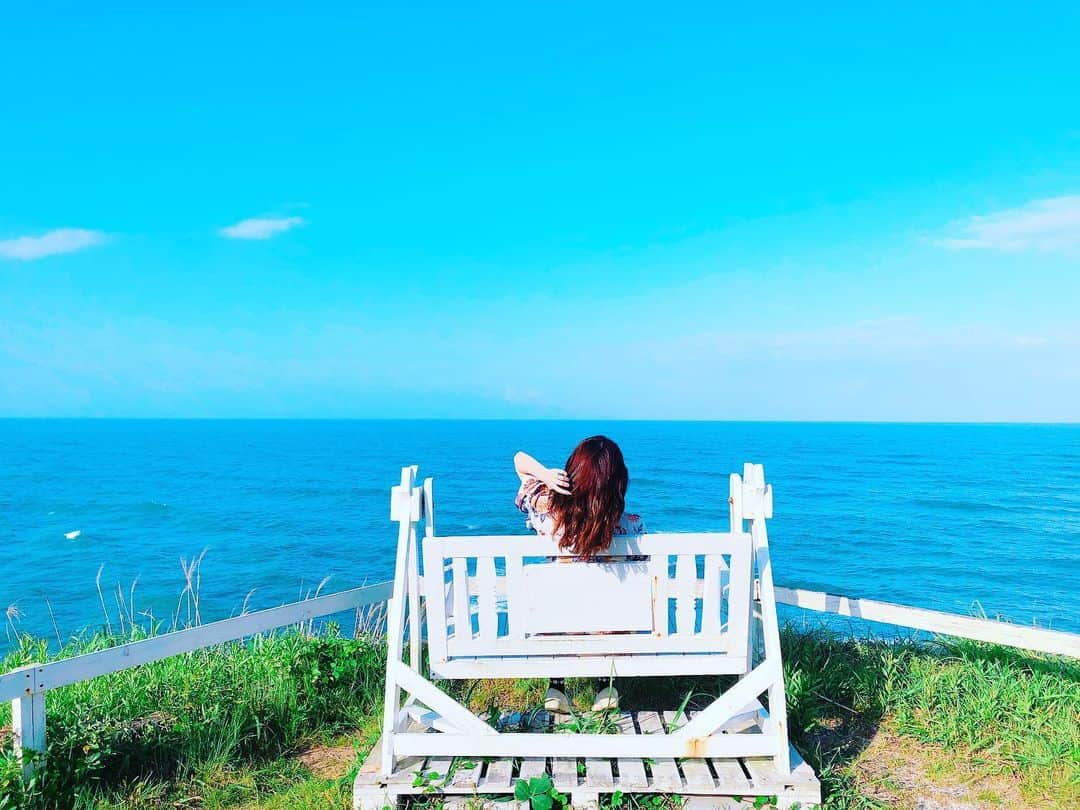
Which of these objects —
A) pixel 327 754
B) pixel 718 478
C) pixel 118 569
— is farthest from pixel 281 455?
pixel 327 754

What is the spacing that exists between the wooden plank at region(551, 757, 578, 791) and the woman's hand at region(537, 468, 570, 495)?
124 centimetres

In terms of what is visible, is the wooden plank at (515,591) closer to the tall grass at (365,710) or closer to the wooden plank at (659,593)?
the wooden plank at (659,593)

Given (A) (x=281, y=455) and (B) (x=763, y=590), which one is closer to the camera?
(B) (x=763, y=590)

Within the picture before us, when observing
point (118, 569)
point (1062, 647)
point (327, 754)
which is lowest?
point (118, 569)

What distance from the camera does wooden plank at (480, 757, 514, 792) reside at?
3223 mm

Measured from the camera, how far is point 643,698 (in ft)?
14.8

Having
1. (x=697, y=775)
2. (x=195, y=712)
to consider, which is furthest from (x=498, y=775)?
(x=195, y=712)

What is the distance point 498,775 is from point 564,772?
0.97ft

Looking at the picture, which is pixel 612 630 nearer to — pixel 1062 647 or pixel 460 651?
pixel 460 651

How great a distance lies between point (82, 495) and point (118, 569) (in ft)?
98.4

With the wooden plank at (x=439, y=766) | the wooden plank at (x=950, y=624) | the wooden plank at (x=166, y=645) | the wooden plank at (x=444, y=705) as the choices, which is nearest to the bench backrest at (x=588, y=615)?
the wooden plank at (x=444, y=705)

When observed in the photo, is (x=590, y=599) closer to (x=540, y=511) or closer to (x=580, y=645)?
(x=580, y=645)

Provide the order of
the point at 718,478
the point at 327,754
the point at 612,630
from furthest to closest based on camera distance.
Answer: the point at 718,478 → the point at 327,754 → the point at 612,630

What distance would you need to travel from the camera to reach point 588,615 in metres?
3.50
